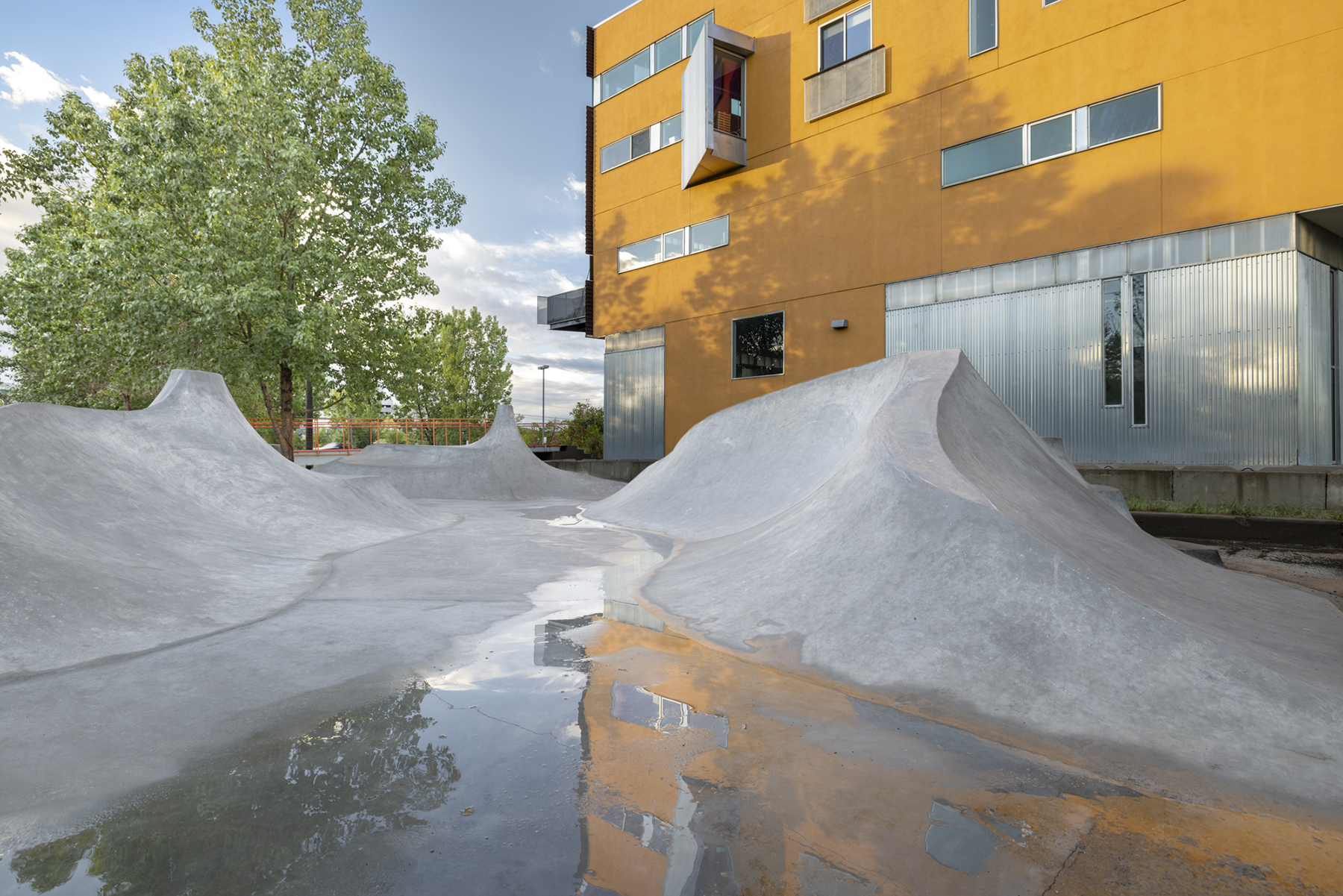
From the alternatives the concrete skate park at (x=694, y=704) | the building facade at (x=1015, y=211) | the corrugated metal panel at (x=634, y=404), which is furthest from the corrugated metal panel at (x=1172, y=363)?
the corrugated metal panel at (x=634, y=404)

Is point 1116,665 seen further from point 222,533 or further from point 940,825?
point 222,533

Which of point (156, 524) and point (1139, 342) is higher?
point (1139, 342)

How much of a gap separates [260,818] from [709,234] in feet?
66.9

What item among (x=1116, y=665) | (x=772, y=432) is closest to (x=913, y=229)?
(x=772, y=432)

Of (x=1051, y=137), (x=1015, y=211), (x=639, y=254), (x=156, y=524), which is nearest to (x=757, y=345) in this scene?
(x=639, y=254)

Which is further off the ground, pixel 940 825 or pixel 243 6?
Result: pixel 243 6

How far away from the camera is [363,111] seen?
19672 millimetres

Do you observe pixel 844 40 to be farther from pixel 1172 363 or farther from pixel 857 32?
pixel 1172 363

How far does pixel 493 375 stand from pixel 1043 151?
35818 millimetres

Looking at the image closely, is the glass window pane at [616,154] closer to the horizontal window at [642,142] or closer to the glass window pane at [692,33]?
the horizontal window at [642,142]

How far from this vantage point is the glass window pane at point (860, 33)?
17734 millimetres

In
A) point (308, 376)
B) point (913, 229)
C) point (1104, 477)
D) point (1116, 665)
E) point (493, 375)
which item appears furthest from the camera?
point (493, 375)

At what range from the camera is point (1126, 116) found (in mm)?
13805

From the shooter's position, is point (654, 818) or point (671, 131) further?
point (671, 131)
